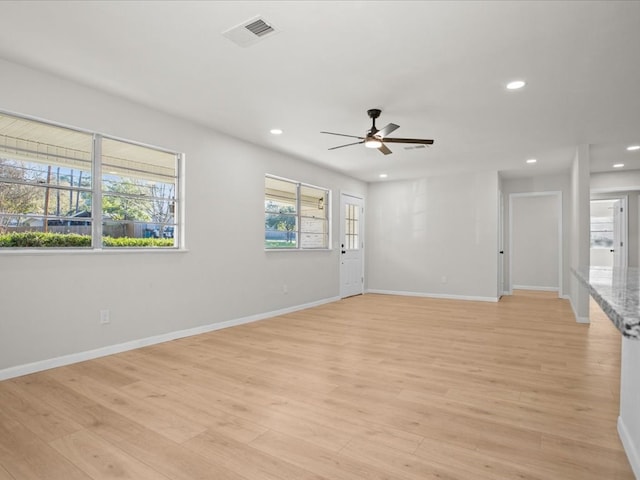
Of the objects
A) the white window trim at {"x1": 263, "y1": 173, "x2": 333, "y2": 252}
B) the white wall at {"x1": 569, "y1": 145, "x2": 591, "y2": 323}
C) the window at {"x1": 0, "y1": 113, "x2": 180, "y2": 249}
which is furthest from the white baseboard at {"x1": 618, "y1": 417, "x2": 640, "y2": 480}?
the white window trim at {"x1": 263, "y1": 173, "x2": 333, "y2": 252}

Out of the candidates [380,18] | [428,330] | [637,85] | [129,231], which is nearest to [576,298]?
[428,330]

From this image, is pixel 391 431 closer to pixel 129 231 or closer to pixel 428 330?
pixel 428 330

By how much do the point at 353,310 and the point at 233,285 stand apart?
2.23 metres

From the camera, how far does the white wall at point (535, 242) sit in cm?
911

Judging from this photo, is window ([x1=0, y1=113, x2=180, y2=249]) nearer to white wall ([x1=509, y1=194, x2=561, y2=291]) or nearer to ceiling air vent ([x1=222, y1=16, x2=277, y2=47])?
ceiling air vent ([x1=222, y1=16, x2=277, y2=47])

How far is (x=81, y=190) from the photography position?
11.8ft

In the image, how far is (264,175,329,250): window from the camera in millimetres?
5938

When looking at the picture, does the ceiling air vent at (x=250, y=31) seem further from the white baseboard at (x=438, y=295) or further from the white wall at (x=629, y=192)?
the white wall at (x=629, y=192)

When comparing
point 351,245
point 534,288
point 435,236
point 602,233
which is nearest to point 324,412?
point 351,245

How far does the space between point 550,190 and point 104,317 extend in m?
8.40

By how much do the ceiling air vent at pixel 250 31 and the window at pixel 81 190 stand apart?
1.93m

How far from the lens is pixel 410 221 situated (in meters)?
8.27

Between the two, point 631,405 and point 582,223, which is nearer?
point 631,405

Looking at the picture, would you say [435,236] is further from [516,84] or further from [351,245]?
[516,84]
